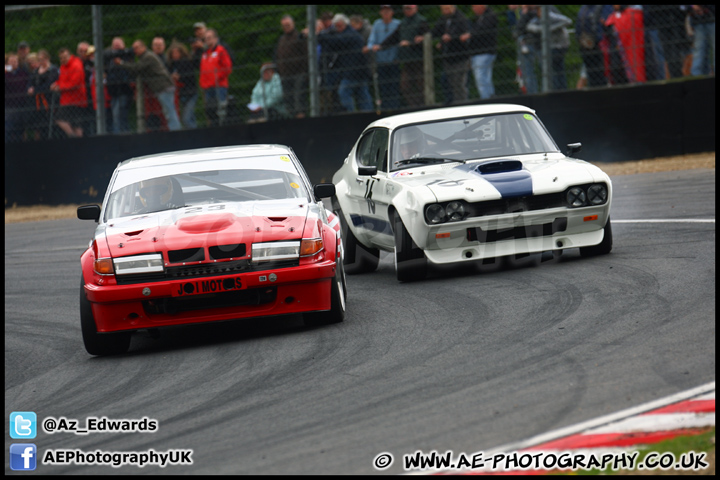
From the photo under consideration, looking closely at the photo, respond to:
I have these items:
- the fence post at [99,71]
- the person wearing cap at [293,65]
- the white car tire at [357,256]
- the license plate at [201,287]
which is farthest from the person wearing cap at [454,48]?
the license plate at [201,287]

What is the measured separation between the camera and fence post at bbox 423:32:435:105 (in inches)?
601

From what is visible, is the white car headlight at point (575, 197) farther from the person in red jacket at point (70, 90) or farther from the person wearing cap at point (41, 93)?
the person wearing cap at point (41, 93)

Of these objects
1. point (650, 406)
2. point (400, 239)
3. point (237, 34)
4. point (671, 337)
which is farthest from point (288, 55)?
point (650, 406)

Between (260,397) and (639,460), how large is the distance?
209 cm

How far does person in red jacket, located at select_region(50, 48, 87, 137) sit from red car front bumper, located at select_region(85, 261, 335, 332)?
11.2 m

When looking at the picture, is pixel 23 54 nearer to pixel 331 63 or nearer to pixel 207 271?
pixel 331 63

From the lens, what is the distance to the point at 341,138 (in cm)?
1600

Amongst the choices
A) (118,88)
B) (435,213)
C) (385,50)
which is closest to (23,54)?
(118,88)

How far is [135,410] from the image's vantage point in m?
5.22

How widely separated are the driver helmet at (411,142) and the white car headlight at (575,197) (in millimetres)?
1511

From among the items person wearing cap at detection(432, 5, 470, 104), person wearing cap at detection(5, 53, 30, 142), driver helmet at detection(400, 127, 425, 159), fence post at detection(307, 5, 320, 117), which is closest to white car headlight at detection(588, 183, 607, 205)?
driver helmet at detection(400, 127, 425, 159)

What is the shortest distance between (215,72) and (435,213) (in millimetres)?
9134

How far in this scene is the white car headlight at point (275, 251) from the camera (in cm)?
652

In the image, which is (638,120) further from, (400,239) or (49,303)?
(49,303)
